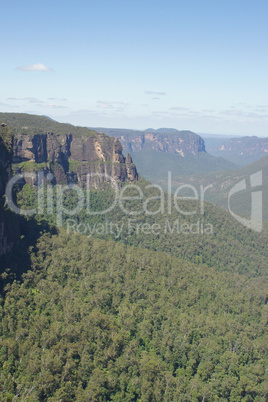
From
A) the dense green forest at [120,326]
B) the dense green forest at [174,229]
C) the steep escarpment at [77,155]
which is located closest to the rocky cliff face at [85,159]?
the steep escarpment at [77,155]

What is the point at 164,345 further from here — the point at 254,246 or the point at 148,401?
the point at 254,246

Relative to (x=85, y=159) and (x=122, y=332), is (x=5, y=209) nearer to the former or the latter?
(x=122, y=332)

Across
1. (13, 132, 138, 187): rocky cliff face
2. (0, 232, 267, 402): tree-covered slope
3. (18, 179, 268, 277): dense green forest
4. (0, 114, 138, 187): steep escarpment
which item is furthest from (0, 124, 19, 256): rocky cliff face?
(13, 132, 138, 187): rocky cliff face

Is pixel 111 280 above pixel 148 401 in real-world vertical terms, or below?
above

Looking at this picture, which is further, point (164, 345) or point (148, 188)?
point (148, 188)

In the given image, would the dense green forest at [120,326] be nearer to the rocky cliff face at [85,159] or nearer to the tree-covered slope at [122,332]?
the tree-covered slope at [122,332]

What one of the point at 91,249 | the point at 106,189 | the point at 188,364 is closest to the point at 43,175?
the point at 106,189
